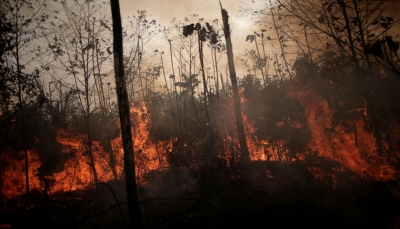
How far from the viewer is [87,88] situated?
13383 millimetres

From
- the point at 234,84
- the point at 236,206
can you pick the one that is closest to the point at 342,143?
the point at 234,84

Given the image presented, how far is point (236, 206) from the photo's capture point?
8.42 meters

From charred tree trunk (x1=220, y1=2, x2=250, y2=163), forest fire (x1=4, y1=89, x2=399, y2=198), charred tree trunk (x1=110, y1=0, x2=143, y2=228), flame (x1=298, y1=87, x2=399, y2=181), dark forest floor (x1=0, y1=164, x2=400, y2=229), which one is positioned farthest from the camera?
charred tree trunk (x1=220, y1=2, x2=250, y2=163)

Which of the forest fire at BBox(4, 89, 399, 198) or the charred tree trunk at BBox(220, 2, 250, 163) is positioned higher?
the charred tree trunk at BBox(220, 2, 250, 163)

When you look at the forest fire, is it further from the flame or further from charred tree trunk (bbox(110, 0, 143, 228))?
charred tree trunk (bbox(110, 0, 143, 228))

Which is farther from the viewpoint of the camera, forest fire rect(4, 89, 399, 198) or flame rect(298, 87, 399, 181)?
forest fire rect(4, 89, 399, 198)

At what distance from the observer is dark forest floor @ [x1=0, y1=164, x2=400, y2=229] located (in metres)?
6.34

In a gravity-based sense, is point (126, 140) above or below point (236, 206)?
above

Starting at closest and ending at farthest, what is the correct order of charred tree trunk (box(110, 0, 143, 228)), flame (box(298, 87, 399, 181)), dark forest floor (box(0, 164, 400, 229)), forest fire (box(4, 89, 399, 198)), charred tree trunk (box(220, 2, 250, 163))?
charred tree trunk (box(110, 0, 143, 228))
dark forest floor (box(0, 164, 400, 229))
flame (box(298, 87, 399, 181))
forest fire (box(4, 89, 399, 198))
charred tree trunk (box(220, 2, 250, 163))

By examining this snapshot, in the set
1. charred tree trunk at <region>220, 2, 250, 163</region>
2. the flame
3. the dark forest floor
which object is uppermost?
charred tree trunk at <region>220, 2, 250, 163</region>

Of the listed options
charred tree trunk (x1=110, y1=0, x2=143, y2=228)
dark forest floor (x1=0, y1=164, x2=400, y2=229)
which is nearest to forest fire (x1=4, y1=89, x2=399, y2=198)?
dark forest floor (x1=0, y1=164, x2=400, y2=229)

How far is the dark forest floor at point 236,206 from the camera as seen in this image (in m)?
6.34

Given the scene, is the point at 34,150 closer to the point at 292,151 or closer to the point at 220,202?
the point at 220,202

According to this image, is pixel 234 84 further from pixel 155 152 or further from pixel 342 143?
pixel 155 152
